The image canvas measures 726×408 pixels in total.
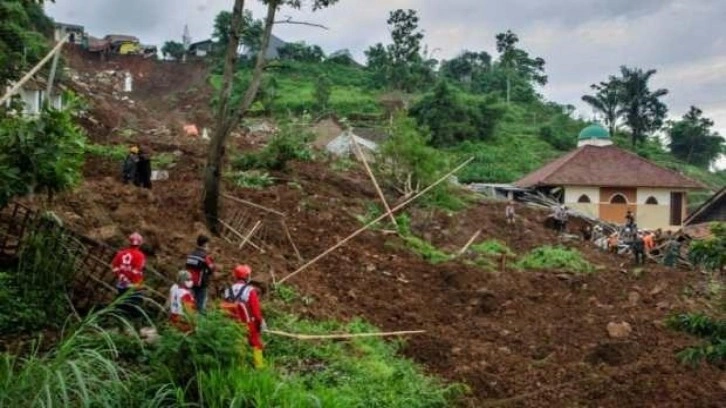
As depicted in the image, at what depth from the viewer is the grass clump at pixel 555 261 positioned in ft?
63.6

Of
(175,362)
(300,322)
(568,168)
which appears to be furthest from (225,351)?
(568,168)

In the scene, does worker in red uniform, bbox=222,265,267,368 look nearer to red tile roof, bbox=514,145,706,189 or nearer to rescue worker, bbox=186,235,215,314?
rescue worker, bbox=186,235,215,314

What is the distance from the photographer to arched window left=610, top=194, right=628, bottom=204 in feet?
117

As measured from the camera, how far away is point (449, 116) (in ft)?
160

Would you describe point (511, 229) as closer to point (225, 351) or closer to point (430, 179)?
point (430, 179)

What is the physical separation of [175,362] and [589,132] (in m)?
39.1

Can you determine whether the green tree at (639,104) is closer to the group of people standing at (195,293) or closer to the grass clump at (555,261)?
the grass clump at (555,261)

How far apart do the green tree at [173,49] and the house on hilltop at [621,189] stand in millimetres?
35550

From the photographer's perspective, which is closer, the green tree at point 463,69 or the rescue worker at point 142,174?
the rescue worker at point 142,174

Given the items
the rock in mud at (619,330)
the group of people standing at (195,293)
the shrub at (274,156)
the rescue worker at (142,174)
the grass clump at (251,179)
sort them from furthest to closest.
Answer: the shrub at (274,156) → the grass clump at (251,179) → the rescue worker at (142,174) → the rock in mud at (619,330) → the group of people standing at (195,293)

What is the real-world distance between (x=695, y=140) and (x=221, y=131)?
55.4 metres

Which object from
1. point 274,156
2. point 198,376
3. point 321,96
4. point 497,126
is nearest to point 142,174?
point 274,156

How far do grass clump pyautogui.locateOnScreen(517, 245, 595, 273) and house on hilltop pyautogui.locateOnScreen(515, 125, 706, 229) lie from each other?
14.5 metres

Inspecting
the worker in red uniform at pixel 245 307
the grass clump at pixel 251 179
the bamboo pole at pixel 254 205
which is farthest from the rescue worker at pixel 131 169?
the worker in red uniform at pixel 245 307
